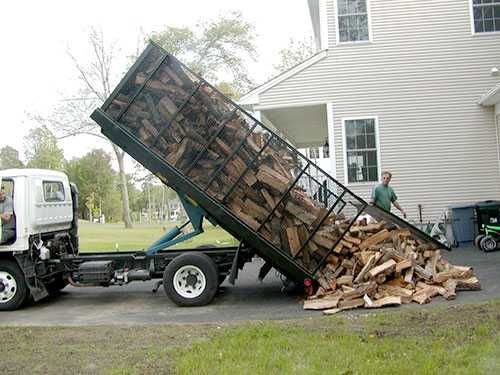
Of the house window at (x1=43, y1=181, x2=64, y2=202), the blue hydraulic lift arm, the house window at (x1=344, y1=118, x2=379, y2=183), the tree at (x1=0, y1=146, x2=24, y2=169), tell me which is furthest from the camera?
the tree at (x1=0, y1=146, x2=24, y2=169)

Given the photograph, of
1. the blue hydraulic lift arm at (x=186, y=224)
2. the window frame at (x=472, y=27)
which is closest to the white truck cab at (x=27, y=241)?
the blue hydraulic lift arm at (x=186, y=224)

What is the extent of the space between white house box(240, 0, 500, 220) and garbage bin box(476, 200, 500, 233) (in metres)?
1.90

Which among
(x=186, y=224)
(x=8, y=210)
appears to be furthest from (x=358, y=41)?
(x=8, y=210)

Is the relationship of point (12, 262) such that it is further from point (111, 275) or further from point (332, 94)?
point (332, 94)

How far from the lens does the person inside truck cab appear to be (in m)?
8.12

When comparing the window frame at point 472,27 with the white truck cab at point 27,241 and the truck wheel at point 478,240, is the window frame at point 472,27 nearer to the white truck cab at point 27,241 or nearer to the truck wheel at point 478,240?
the truck wheel at point 478,240

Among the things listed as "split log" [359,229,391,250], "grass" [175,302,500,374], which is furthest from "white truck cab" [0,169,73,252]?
"split log" [359,229,391,250]

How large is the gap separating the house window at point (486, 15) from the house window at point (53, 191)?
12.0 meters

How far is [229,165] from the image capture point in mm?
7996

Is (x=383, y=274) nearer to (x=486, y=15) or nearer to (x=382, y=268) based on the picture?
(x=382, y=268)

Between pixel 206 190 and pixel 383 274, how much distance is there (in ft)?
9.43

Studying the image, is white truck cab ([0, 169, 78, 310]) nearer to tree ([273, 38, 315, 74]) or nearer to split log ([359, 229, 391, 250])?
split log ([359, 229, 391, 250])

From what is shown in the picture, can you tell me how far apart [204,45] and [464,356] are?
136 feet

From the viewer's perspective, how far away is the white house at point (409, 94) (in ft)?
48.5
